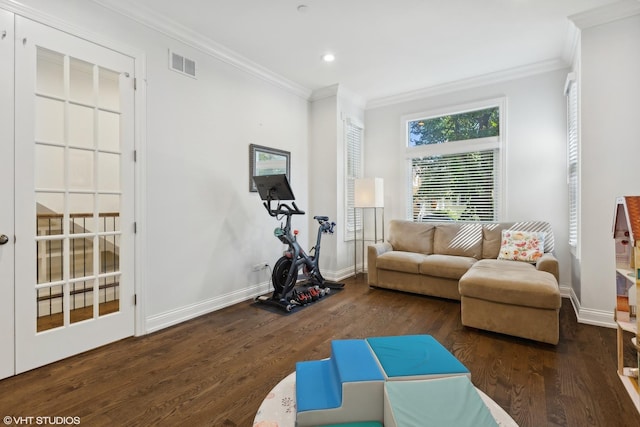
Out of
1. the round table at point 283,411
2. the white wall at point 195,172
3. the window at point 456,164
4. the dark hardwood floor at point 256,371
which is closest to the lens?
the round table at point 283,411

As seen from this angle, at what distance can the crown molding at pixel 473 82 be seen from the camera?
3.97m

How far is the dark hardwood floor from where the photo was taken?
1.77 meters

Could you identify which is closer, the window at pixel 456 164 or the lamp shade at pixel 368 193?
the window at pixel 456 164

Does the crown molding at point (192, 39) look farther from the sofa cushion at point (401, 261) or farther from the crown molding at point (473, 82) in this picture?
the sofa cushion at point (401, 261)

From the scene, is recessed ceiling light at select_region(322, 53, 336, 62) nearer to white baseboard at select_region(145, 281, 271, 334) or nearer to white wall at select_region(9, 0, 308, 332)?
white wall at select_region(9, 0, 308, 332)

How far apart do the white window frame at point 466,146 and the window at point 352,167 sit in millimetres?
751

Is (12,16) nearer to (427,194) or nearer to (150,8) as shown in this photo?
(150,8)

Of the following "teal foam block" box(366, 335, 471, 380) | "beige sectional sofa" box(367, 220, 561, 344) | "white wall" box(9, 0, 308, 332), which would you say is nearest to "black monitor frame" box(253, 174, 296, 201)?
"white wall" box(9, 0, 308, 332)

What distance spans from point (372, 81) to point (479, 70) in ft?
4.69

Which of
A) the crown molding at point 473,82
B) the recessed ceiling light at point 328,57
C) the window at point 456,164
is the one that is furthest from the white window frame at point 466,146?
the recessed ceiling light at point 328,57

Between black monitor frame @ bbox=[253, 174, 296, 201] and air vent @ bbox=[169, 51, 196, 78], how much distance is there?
127 centimetres

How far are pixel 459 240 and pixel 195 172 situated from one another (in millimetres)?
3472

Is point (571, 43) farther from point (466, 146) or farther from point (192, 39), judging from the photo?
point (192, 39)

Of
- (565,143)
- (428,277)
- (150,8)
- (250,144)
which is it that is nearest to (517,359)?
(428,277)
